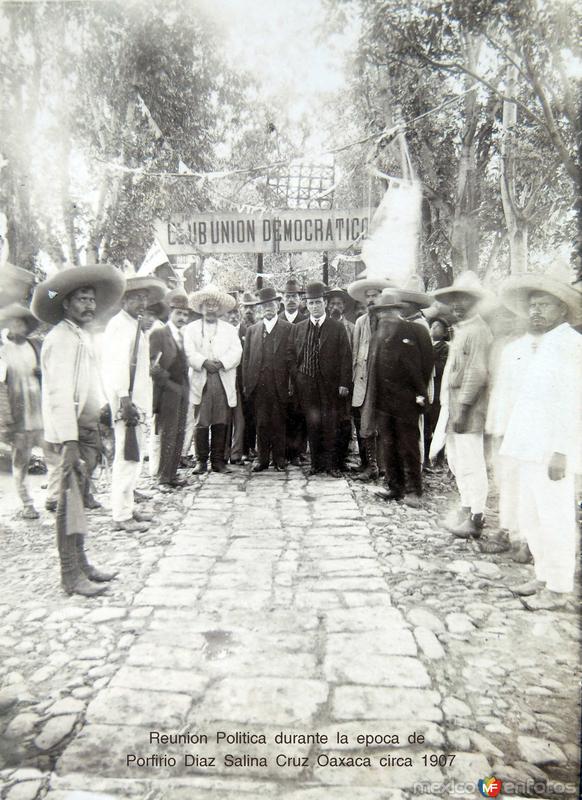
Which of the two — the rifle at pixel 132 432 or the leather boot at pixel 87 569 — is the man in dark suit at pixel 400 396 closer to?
the rifle at pixel 132 432

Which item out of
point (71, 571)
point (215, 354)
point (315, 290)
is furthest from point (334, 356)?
point (71, 571)

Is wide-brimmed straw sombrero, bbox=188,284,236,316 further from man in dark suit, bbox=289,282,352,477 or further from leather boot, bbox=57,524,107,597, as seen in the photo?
leather boot, bbox=57,524,107,597

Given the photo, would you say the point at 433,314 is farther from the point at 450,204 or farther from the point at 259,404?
the point at 450,204

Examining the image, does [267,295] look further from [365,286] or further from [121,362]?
[121,362]

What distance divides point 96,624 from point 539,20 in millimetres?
3517

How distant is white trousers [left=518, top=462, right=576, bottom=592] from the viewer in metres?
2.80

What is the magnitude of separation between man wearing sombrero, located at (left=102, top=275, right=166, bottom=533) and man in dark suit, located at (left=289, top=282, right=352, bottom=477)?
1.98 metres

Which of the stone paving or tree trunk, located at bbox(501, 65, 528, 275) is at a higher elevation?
tree trunk, located at bbox(501, 65, 528, 275)

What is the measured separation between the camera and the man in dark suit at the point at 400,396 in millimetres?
4797

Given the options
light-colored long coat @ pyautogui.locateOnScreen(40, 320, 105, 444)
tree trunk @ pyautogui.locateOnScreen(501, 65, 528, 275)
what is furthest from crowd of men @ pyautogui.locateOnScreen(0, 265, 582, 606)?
tree trunk @ pyautogui.locateOnScreen(501, 65, 528, 275)

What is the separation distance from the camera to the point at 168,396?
530cm

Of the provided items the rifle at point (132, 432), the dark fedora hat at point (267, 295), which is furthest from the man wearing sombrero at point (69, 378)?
the dark fedora hat at point (267, 295)

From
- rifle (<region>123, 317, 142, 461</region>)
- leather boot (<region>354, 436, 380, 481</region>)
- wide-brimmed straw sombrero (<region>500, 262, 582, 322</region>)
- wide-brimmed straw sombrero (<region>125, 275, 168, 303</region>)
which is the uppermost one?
wide-brimmed straw sombrero (<region>125, 275, 168, 303</region>)

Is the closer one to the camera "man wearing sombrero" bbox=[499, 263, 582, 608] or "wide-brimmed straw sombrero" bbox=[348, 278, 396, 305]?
"man wearing sombrero" bbox=[499, 263, 582, 608]
